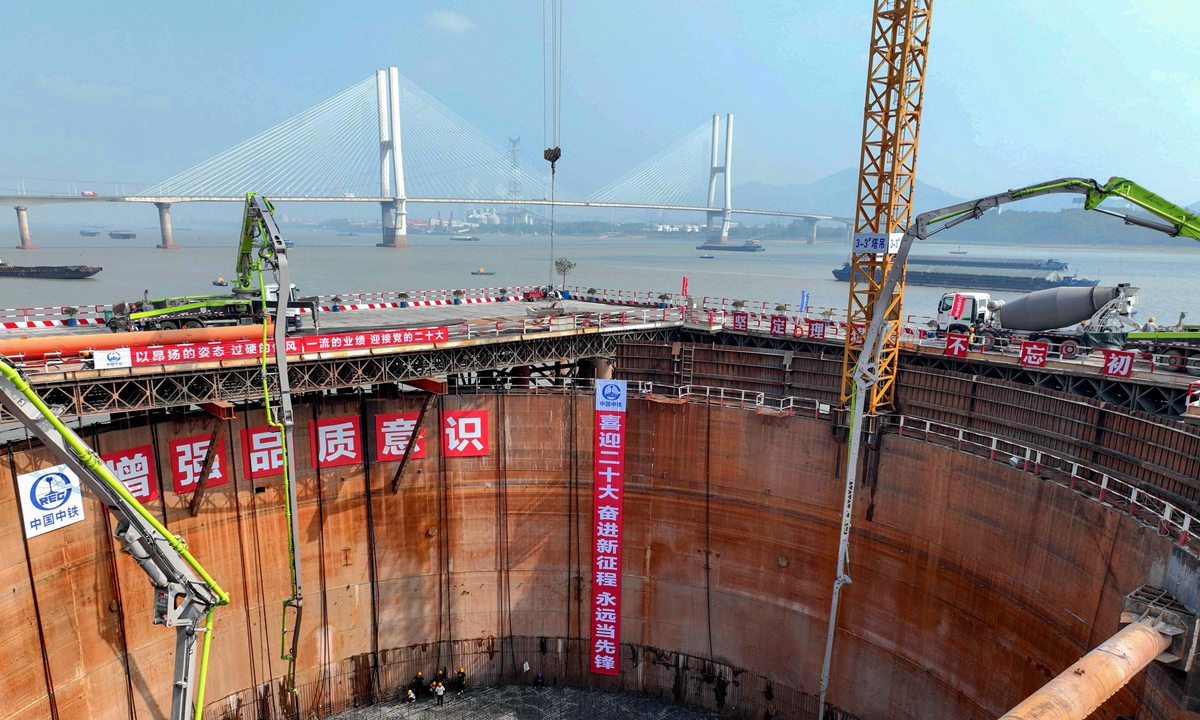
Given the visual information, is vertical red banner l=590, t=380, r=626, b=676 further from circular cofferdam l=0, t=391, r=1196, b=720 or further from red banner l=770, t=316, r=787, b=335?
red banner l=770, t=316, r=787, b=335

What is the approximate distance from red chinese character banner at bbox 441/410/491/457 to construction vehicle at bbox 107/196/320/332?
7.55 m

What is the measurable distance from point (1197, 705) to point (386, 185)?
5327 inches

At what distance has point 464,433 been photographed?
2784 centimetres

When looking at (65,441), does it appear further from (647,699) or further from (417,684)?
(647,699)

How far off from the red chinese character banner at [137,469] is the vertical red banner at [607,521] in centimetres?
1532

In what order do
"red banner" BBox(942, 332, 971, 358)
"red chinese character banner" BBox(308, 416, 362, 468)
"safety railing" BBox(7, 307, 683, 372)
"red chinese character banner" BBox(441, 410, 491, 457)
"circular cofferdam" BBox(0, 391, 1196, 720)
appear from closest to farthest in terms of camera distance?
1. "safety railing" BBox(7, 307, 683, 372)
2. "circular cofferdam" BBox(0, 391, 1196, 720)
3. "red chinese character banner" BBox(308, 416, 362, 468)
4. "red banner" BBox(942, 332, 971, 358)
5. "red chinese character banner" BBox(441, 410, 491, 457)

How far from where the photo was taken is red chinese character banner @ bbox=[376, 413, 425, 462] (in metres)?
26.7

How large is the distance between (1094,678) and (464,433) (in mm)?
21295

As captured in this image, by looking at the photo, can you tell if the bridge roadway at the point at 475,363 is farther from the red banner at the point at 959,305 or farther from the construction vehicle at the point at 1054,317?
the red banner at the point at 959,305

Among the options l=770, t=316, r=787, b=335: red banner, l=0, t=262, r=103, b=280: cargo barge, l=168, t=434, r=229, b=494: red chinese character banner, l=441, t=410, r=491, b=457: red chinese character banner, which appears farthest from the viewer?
l=0, t=262, r=103, b=280: cargo barge

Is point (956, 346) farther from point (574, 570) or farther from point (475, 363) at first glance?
point (475, 363)

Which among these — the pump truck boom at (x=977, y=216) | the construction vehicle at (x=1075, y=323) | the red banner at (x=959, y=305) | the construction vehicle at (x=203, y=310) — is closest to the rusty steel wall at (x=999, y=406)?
the construction vehicle at (x=1075, y=323)

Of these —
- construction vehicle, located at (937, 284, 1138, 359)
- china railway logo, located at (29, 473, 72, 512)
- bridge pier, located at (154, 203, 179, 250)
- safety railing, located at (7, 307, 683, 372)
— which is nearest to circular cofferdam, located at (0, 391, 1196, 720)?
china railway logo, located at (29, 473, 72, 512)

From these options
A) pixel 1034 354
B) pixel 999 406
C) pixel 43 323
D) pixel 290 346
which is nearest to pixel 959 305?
pixel 1034 354
